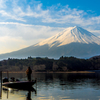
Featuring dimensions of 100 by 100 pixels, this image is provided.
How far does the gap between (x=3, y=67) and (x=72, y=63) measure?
51729 mm

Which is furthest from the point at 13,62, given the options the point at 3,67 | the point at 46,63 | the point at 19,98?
the point at 19,98

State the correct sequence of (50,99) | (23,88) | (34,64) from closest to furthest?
(50,99) → (23,88) → (34,64)

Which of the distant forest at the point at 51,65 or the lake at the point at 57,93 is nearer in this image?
the lake at the point at 57,93

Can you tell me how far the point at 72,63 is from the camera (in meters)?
183

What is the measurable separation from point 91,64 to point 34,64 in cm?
4425

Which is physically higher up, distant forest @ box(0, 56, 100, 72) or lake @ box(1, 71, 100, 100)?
distant forest @ box(0, 56, 100, 72)

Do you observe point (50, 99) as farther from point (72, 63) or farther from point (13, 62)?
point (13, 62)

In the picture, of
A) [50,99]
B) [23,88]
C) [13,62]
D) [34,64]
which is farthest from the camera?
[13,62]

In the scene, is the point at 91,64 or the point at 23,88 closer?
the point at 23,88

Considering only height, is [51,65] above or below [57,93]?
above

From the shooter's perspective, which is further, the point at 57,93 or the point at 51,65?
the point at 51,65

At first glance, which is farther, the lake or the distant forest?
the distant forest

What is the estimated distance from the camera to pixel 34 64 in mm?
182500

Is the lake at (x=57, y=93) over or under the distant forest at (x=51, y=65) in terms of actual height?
under
